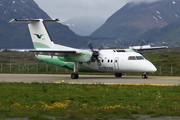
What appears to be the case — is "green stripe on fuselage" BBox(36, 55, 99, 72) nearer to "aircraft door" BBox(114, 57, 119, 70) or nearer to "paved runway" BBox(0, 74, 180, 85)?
"paved runway" BBox(0, 74, 180, 85)

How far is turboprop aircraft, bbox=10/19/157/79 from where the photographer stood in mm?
32344

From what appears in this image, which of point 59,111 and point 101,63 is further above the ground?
point 101,63

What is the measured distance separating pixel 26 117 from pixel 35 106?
2447mm

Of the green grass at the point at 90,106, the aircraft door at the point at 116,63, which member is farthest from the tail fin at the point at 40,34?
the green grass at the point at 90,106

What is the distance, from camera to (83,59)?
3503 centimetres

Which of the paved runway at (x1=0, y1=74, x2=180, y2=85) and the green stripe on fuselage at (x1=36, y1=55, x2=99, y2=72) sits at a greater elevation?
the green stripe on fuselage at (x1=36, y1=55, x2=99, y2=72)

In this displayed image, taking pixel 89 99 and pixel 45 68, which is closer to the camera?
pixel 89 99

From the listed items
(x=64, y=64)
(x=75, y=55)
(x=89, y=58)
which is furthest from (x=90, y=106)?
(x=64, y=64)

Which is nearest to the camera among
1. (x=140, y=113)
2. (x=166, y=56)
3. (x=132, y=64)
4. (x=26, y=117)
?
(x=26, y=117)

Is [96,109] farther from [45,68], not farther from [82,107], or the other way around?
[45,68]

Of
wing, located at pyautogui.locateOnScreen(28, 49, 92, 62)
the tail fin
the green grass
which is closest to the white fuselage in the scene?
wing, located at pyautogui.locateOnScreen(28, 49, 92, 62)

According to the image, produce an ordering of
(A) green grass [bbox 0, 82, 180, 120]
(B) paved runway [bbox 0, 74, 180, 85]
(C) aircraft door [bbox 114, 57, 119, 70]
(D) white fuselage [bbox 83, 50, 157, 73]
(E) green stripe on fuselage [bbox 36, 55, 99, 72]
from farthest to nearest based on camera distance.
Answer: (E) green stripe on fuselage [bbox 36, 55, 99, 72], (C) aircraft door [bbox 114, 57, 119, 70], (D) white fuselage [bbox 83, 50, 157, 73], (B) paved runway [bbox 0, 74, 180, 85], (A) green grass [bbox 0, 82, 180, 120]

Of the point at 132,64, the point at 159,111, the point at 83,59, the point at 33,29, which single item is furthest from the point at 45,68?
the point at 159,111

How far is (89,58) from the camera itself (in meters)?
34.9
